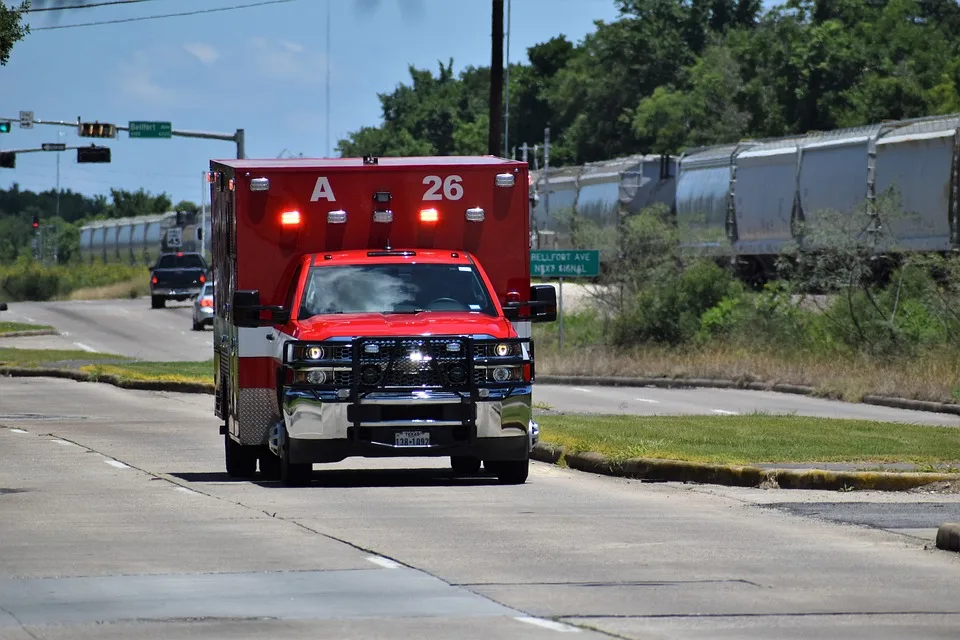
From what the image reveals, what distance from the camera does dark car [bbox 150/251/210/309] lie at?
241ft

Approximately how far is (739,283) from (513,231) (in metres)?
29.2

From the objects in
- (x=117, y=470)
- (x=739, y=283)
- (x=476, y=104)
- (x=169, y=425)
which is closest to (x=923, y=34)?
(x=739, y=283)

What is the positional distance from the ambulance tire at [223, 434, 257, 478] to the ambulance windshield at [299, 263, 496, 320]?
1.80 metres

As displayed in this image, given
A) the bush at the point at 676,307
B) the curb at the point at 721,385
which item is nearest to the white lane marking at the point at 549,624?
the curb at the point at 721,385

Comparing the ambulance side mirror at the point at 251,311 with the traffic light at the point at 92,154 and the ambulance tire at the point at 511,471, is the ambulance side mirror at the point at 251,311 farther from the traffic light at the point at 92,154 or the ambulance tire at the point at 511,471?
the traffic light at the point at 92,154

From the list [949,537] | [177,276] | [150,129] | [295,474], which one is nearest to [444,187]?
[295,474]

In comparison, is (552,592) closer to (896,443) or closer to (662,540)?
(662,540)

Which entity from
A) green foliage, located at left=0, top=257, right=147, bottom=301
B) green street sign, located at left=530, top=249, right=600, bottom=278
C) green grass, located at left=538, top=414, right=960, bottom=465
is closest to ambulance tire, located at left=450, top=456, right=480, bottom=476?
green grass, located at left=538, top=414, right=960, bottom=465

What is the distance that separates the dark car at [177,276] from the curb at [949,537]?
203 ft

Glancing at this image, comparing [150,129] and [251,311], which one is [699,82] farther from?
[251,311]

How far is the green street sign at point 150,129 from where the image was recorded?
56844 mm

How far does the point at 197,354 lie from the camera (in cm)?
5112

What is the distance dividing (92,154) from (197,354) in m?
12.1

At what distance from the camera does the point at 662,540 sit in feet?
43.1
